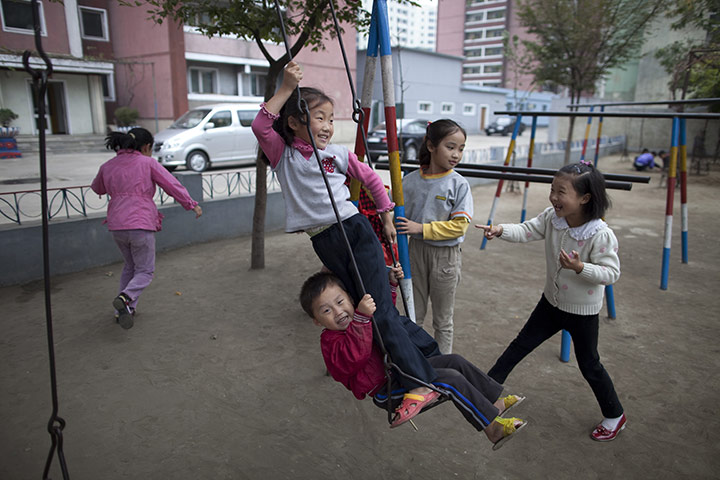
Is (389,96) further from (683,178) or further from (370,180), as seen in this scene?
→ (683,178)

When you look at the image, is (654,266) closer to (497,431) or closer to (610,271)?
(610,271)

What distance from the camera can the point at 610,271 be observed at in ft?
7.24

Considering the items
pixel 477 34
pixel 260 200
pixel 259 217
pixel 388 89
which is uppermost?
pixel 477 34

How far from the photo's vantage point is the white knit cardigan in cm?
221

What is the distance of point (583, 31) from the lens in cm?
1067

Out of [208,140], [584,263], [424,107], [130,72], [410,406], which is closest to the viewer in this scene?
[410,406]

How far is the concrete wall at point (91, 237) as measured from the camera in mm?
4305

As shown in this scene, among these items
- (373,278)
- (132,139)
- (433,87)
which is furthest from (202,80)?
(373,278)

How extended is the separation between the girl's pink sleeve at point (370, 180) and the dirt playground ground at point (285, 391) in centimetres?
119

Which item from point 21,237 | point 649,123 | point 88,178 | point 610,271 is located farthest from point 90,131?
point 649,123

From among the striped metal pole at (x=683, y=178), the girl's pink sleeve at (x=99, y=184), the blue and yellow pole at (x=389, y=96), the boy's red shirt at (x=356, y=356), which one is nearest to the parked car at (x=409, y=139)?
the striped metal pole at (x=683, y=178)

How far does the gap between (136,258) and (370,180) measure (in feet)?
7.30

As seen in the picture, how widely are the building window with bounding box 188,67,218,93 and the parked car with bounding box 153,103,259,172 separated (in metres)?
A: 7.58

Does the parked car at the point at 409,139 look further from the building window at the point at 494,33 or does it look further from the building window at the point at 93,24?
the building window at the point at 494,33
